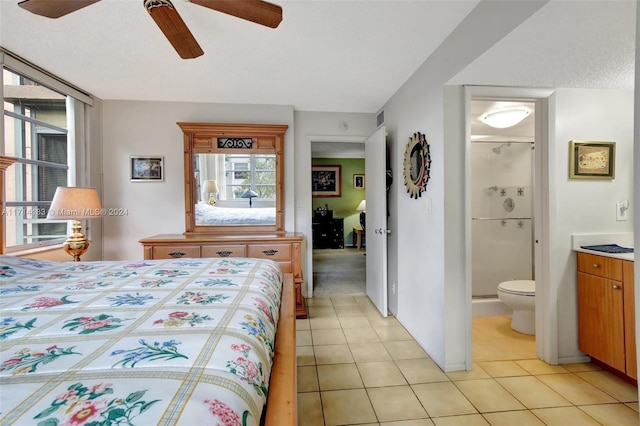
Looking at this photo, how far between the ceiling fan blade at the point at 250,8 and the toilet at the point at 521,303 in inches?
110

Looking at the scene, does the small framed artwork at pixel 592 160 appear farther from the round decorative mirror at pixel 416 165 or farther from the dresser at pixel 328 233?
the dresser at pixel 328 233

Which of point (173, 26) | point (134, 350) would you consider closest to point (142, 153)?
point (173, 26)

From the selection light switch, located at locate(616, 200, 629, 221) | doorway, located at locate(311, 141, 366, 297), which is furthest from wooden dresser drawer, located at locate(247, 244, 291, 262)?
doorway, located at locate(311, 141, 366, 297)

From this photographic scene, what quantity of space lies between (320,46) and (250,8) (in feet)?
2.72

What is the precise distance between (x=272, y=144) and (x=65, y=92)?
198 cm

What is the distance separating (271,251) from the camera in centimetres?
302

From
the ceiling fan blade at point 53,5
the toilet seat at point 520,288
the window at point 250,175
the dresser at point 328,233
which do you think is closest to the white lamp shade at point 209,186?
the window at point 250,175

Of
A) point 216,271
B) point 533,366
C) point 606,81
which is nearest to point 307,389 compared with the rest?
point 216,271

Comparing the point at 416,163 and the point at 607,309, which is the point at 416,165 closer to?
the point at 416,163

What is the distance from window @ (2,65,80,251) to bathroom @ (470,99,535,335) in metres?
4.21

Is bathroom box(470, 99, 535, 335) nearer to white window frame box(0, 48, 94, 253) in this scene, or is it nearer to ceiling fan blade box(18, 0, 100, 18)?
ceiling fan blade box(18, 0, 100, 18)

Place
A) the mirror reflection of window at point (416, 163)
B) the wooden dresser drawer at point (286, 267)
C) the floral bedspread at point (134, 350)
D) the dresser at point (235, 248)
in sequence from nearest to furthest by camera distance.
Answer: the floral bedspread at point (134, 350) → the mirror reflection of window at point (416, 163) → the dresser at point (235, 248) → the wooden dresser drawer at point (286, 267)

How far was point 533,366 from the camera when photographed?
211 cm

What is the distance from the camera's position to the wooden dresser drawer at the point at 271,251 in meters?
2.98
